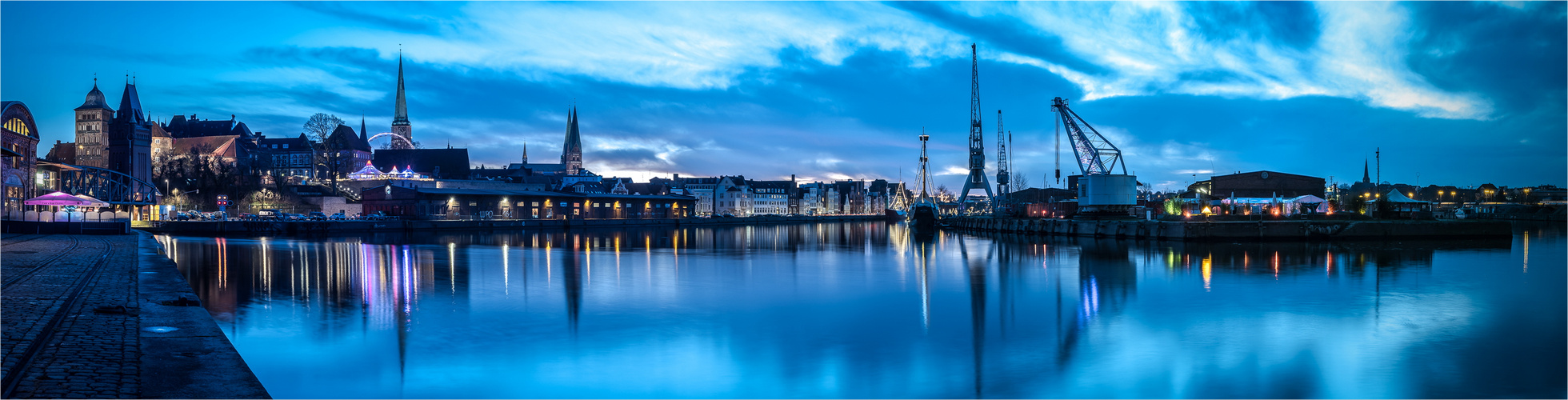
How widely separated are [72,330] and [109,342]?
93 cm

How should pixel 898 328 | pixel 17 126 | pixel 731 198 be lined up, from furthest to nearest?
pixel 731 198
pixel 17 126
pixel 898 328

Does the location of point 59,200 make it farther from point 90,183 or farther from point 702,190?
point 702,190

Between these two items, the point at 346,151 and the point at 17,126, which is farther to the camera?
the point at 346,151

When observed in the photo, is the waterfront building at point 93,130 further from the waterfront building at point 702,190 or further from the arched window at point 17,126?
the waterfront building at point 702,190

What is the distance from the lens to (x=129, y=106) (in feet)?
241

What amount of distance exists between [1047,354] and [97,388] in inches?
434

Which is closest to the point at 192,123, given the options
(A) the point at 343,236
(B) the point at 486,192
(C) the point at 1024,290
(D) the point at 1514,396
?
(B) the point at 486,192

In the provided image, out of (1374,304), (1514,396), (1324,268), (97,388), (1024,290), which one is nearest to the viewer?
(97,388)

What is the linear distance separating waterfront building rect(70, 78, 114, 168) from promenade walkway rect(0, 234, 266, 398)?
83.0 meters

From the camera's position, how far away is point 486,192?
8144 cm

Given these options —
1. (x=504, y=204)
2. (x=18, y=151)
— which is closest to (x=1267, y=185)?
(x=504, y=204)

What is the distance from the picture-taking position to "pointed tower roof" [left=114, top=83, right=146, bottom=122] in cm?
7306

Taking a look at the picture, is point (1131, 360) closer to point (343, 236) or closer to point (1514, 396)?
point (1514, 396)

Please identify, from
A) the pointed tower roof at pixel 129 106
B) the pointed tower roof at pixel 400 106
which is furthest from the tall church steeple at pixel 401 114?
the pointed tower roof at pixel 129 106
